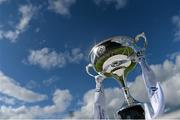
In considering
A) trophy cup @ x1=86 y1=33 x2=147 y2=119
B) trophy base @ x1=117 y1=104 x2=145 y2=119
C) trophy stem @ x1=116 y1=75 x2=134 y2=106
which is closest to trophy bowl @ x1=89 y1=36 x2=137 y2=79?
trophy cup @ x1=86 y1=33 x2=147 y2=119

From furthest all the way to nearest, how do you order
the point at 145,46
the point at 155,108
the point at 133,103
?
1. the point at 145,46
2. the point at 133,103
3. the point at 155,108

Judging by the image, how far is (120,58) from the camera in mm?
4844

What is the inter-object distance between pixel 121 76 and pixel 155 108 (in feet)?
4.23

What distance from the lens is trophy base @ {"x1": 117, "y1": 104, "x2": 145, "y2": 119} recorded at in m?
4.32

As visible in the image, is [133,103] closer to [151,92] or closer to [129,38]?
[151,92]

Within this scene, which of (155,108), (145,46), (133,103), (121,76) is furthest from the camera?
(121,76)

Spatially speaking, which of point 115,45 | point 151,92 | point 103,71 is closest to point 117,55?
point 115,45

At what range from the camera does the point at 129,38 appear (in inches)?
191

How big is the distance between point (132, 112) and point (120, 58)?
3.10 feet

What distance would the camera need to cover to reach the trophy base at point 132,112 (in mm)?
4324

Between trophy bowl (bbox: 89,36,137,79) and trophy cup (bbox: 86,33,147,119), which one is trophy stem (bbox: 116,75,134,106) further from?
trophy bowl (bbox: 89,36,137,79)

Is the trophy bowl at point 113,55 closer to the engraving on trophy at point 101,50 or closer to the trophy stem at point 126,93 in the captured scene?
the engraving on trophy at point 101,50

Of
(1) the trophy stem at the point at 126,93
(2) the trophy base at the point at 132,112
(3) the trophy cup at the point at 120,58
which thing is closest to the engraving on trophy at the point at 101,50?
(3) the trophy cup at the point at 120,58

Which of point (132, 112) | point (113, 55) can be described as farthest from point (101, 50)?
point (132, 112)
